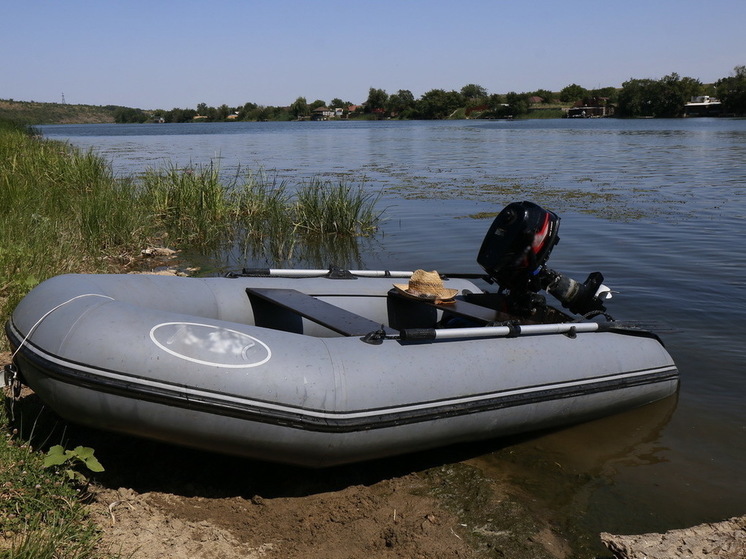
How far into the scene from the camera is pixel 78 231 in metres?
6.99

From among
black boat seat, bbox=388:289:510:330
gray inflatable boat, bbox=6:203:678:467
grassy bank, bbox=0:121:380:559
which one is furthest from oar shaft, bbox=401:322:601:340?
grassy bank, bbox=0:121:380:559

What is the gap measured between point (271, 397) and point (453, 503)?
1009 mm

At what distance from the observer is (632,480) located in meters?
3.69

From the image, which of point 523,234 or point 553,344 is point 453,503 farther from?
point 523,234

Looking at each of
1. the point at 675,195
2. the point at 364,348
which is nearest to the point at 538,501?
the point at 364,348

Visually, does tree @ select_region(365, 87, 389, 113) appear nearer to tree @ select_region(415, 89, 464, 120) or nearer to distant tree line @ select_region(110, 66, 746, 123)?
distant tree line @ select_region(110, 66, 746, 123)

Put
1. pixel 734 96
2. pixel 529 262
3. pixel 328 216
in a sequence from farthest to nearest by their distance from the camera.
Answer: pixel 734 96 → pixel 328 216 → pixel 529 262

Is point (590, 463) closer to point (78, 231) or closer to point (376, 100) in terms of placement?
point (78, 231)

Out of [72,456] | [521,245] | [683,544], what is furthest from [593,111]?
[72,456]

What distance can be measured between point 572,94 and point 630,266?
95.2 meters

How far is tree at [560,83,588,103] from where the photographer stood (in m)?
96.8

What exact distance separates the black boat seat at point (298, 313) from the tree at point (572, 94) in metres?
98.7

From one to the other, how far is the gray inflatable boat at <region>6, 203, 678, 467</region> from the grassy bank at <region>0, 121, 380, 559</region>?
0.33 meters

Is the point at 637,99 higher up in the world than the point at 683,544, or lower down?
higher up
